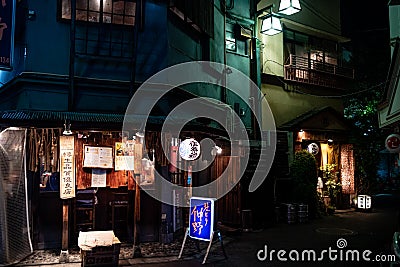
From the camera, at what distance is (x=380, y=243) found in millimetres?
14906

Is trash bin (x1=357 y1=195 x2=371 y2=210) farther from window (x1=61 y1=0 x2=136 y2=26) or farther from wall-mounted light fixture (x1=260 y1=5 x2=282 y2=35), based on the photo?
window (x1=61 y1=0 x2=136 y2=26)

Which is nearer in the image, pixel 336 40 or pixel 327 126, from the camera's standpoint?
pixel 327 126

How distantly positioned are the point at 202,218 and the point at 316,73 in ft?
58.2

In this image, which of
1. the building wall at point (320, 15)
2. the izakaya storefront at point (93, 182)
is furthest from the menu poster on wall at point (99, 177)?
the building wall at point (320, 15)

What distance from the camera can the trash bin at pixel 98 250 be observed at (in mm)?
10625

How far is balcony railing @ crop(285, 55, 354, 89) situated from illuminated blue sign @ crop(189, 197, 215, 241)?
14762mm

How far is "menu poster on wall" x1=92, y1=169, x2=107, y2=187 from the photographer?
13.0m

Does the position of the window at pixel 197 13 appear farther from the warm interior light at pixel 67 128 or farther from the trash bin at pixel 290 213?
the trash bin at pixel 290 213

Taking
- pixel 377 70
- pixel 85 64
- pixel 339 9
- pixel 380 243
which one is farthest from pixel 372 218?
pixel 85 64

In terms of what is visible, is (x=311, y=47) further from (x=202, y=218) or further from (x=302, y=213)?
(x=202, y=218)

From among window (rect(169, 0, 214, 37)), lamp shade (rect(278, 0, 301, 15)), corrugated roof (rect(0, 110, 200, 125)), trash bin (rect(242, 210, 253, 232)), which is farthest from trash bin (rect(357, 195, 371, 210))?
corrugated roof (rect(0, 110, 200, 125))

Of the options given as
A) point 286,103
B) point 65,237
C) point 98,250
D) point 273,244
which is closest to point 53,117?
point 65,237

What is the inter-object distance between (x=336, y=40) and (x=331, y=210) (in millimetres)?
13409

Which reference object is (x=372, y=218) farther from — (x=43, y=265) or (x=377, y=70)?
(x=43, y=265)
